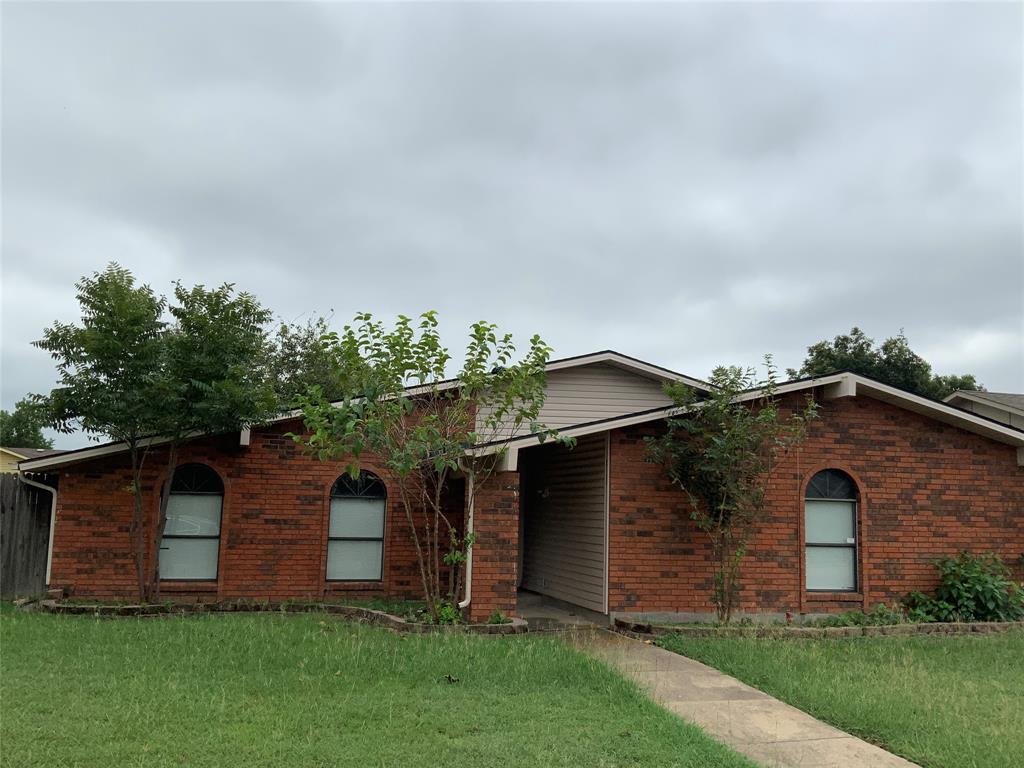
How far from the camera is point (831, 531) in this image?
12.4m

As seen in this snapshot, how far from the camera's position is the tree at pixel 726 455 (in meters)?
10.8

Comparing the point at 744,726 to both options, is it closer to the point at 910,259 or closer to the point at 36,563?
the point at 36,563

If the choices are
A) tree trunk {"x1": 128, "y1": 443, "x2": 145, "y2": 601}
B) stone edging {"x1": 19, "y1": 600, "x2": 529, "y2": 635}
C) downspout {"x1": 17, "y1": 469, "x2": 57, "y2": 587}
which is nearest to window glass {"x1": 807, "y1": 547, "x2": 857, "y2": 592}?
stone edging {"x1": 19, "y1": 600, "x2": 529, "y2": 635}

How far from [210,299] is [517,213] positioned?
787 centimetres

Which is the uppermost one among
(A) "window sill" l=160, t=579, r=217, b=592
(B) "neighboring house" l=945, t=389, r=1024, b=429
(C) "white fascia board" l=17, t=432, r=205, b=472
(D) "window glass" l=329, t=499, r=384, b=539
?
(B) "neighboring house" l=945, t=389, r=1024, b=429

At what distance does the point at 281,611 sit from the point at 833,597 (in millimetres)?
7962

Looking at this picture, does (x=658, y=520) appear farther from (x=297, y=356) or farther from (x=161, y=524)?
(x=297, y=356)

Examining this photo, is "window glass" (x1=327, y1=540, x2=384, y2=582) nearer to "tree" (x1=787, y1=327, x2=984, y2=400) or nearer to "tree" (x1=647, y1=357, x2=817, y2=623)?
"tree" (x1=647, y1=357, x2=817, y2=623)

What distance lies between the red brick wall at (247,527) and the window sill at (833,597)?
5555 mm

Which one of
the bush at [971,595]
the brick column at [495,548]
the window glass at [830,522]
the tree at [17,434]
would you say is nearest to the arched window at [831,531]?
the window glass at [830,522]

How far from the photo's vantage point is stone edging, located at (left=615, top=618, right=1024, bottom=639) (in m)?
10.4

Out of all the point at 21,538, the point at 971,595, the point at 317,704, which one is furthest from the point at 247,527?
the point at 971,595

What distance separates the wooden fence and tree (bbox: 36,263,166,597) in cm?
237

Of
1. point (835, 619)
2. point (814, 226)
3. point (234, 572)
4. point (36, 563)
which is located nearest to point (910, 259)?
point (814, 226)
